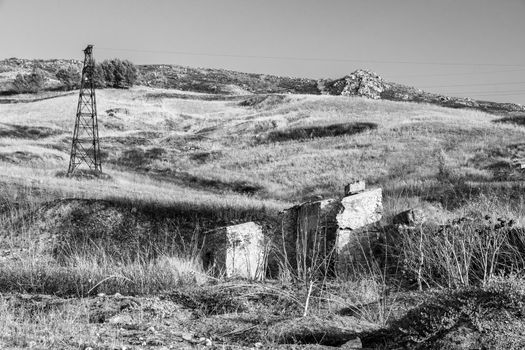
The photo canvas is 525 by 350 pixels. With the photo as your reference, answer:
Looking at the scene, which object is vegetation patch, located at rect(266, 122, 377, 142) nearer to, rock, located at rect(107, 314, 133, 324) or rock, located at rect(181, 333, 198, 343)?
rock, located at rect(107, 314, 133, 324)

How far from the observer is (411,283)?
8.38 m

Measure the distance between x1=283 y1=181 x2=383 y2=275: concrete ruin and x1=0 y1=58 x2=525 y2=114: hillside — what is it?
88.8 metres

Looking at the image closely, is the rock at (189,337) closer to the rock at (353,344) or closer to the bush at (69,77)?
the rock at (353,344)

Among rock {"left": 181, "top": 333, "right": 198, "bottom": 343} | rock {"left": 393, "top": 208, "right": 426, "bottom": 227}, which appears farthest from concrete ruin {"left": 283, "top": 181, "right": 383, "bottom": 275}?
rock {"left": 181, "top": 333, "right": 198, "bottom": 343}

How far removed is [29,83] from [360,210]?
99.9m

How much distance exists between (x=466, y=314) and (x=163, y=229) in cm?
1155

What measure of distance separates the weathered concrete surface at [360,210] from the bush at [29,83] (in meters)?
97.2

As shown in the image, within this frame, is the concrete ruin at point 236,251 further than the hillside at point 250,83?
No

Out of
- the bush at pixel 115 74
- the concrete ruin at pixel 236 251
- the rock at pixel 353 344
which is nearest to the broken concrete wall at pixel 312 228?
the concrete ruin at pixel 236 251

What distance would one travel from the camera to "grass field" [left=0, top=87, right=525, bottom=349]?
7172mm

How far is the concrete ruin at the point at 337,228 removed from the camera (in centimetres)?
958

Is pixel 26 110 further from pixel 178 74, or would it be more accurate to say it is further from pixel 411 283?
pixel 178 74

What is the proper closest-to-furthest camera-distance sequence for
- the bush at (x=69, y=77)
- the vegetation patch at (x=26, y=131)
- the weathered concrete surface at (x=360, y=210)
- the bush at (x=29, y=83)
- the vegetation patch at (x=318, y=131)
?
the weathered concrete surface at (x=360, y=210)
the vegetation patch at (x=318, y=131)
the vegetation patch at (x=26, y=131)
the bush at (x=29, y=83)
the bush at (x=69, y=77)

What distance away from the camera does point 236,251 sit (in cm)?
943
